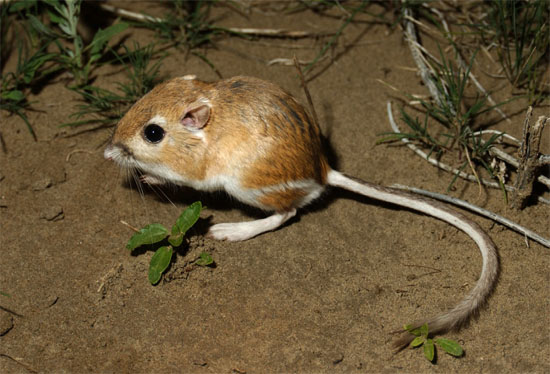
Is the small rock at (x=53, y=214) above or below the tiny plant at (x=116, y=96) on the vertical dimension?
below

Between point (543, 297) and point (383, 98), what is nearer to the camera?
point (543, 297)

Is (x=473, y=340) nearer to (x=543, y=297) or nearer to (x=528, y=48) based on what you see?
(x=543, y=297)

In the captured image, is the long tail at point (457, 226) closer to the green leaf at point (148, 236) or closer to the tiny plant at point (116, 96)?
the green leaf at point (148, 236)

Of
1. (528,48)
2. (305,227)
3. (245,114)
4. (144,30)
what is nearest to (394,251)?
(305,227)

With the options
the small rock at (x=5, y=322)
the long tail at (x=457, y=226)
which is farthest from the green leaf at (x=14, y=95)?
the long tail at (x=457, y=226)

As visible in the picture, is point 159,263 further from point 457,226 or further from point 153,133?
point 457,226
